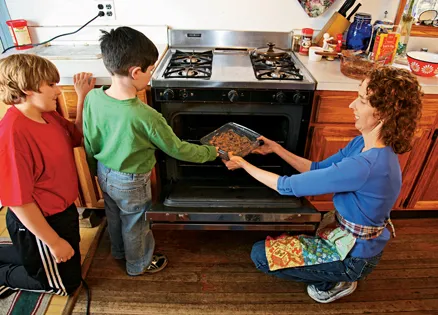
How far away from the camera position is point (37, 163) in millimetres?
1224

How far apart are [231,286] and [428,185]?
1.28 metres

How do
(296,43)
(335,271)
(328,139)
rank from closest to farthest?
(335,271) → (328,139) → (296,43)

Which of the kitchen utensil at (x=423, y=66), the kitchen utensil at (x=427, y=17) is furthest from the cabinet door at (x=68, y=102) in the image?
the kitchen utensil at (x=427, y=17)

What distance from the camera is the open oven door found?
1.50 metres

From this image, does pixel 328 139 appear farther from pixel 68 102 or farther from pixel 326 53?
pixel 68 102

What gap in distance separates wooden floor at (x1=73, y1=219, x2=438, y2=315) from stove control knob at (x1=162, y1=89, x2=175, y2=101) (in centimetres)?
86

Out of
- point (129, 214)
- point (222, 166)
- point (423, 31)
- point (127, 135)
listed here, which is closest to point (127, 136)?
point (127, 135)

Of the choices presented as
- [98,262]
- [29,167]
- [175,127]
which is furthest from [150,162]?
[98,262]

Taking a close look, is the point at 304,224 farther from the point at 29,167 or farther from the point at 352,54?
the point at 29,167

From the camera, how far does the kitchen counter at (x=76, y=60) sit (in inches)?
60.2

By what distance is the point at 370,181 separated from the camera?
1.19 metres

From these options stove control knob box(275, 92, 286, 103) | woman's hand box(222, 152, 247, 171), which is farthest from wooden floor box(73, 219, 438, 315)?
stove control knob box(275, 92, 286, 103)

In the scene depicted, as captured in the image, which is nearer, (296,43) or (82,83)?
(82,83)

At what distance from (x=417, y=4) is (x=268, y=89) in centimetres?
121
